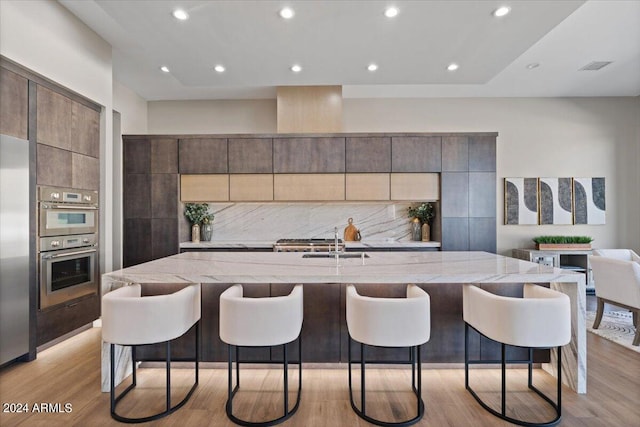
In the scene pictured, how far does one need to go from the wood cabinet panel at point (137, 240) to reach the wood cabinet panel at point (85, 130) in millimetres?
1202

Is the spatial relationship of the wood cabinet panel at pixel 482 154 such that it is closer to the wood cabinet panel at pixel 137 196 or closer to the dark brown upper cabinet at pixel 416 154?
the dark brown upper cabinet at pixel 416 154

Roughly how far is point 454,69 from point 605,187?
3.79 meters

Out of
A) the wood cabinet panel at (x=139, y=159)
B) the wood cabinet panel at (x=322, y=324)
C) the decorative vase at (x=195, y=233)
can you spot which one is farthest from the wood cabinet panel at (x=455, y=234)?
the wood cabinet panel at (x=139, y=159)

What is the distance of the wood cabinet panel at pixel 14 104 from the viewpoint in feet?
8.64

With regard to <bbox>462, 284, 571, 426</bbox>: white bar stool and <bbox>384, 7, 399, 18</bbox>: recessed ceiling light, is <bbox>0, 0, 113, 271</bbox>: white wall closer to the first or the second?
<bbox>384, 7, 399, 18</bbox>: recessed ceiling light

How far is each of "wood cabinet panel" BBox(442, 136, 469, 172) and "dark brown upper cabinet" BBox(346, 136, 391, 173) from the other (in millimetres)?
756

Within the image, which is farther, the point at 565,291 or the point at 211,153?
the point at 211,153

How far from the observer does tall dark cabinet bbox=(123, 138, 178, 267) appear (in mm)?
4684

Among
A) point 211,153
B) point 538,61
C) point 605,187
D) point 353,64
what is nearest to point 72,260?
point 211,153

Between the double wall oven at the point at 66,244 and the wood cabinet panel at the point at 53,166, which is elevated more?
the wood cabinet panel at the point at 53,166

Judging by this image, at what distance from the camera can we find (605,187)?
5461mm

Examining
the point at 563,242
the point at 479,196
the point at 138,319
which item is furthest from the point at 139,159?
the point at 563,242

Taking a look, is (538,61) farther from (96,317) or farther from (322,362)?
(96,317)

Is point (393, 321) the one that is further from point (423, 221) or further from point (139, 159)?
point (139, 159)
